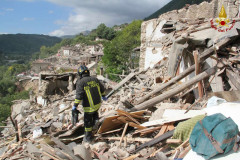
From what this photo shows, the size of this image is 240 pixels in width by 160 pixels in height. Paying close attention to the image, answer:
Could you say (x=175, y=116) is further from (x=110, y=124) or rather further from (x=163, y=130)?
(x=110, y=124)

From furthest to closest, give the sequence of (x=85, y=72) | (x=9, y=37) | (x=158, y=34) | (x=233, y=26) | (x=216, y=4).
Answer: (x=9, y=37) → (x=158, y=34) → (x=216, y=4) → (x=85, y=72) → (x=233, y=26)

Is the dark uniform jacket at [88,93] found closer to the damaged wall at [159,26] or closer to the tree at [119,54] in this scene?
the damaged wall at [159,26]

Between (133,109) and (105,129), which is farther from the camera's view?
(133,109)

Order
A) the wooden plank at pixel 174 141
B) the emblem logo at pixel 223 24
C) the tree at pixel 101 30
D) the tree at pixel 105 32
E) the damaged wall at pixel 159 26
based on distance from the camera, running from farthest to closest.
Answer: the tree at pixel 101 30, the tree at pixel 105 32, the damaged wall at pixel 159 26, the emblem logo at pixel 223 24, the wooden plank at pixel 174 141

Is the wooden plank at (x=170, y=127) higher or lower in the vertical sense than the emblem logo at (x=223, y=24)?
lower

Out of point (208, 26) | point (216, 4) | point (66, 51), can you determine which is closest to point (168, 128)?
point (208, 26)

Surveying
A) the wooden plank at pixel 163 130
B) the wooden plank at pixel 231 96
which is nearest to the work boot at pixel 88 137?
the wooden plank at pixel 163 130

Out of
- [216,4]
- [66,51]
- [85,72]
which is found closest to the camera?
[85,72]

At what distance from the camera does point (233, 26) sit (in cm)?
359

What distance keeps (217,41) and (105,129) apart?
2931 millimetres

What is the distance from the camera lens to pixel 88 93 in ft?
12.6

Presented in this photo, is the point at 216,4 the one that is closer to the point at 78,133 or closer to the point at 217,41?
the point at 217,41

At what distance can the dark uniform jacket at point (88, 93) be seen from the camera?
147 inches

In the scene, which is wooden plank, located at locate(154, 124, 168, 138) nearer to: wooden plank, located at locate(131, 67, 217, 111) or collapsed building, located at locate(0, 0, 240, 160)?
collapsed building, located at locate(0, 0, 240, 160)
